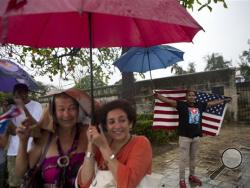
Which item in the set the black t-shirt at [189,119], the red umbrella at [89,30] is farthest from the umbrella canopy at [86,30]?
the black t-shirt at [189,119]

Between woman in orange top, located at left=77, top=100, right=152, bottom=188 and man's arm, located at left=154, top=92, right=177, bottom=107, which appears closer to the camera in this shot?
woman in orange top, located at left=77, top=100, right=152, bottom=188

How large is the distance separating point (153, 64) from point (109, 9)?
5260 millimetres

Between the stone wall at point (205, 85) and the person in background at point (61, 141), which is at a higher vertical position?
the stone wall at point (205, 85)

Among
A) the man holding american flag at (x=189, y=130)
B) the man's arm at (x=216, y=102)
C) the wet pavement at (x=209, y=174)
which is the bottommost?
the wet pavement at (x=209, y=174)

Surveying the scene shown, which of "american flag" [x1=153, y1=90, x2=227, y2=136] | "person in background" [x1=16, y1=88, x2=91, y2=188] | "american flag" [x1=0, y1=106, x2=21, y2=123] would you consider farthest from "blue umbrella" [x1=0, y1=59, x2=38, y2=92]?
"american flag" [x1=153, y1=90, x2=227, y2=136]

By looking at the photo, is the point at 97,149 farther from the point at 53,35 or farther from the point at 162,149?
the point at 162,149

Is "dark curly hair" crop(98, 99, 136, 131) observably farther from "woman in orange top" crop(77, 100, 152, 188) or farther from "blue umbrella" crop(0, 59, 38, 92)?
"blue umbrella" crop(0, 59, 38, 92)

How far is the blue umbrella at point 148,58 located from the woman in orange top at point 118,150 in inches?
163

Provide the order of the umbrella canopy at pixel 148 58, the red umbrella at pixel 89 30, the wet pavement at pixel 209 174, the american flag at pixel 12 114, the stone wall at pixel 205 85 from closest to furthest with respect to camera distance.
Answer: the american flag at pixel 12 114
the red umbrella at pixel 89 30
the wet pavement at pixel 209 174
the umbrella canopy at pixel 148 58
the stone wall at pixel 205 85

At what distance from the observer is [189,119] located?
6.58 metres

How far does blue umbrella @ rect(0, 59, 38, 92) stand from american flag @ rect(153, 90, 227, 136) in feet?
10.2

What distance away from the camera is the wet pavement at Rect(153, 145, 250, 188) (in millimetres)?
6488

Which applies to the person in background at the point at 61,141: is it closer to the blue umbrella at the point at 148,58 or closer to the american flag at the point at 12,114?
the american flag at the point at 12,114

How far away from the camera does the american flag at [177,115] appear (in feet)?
23.7
